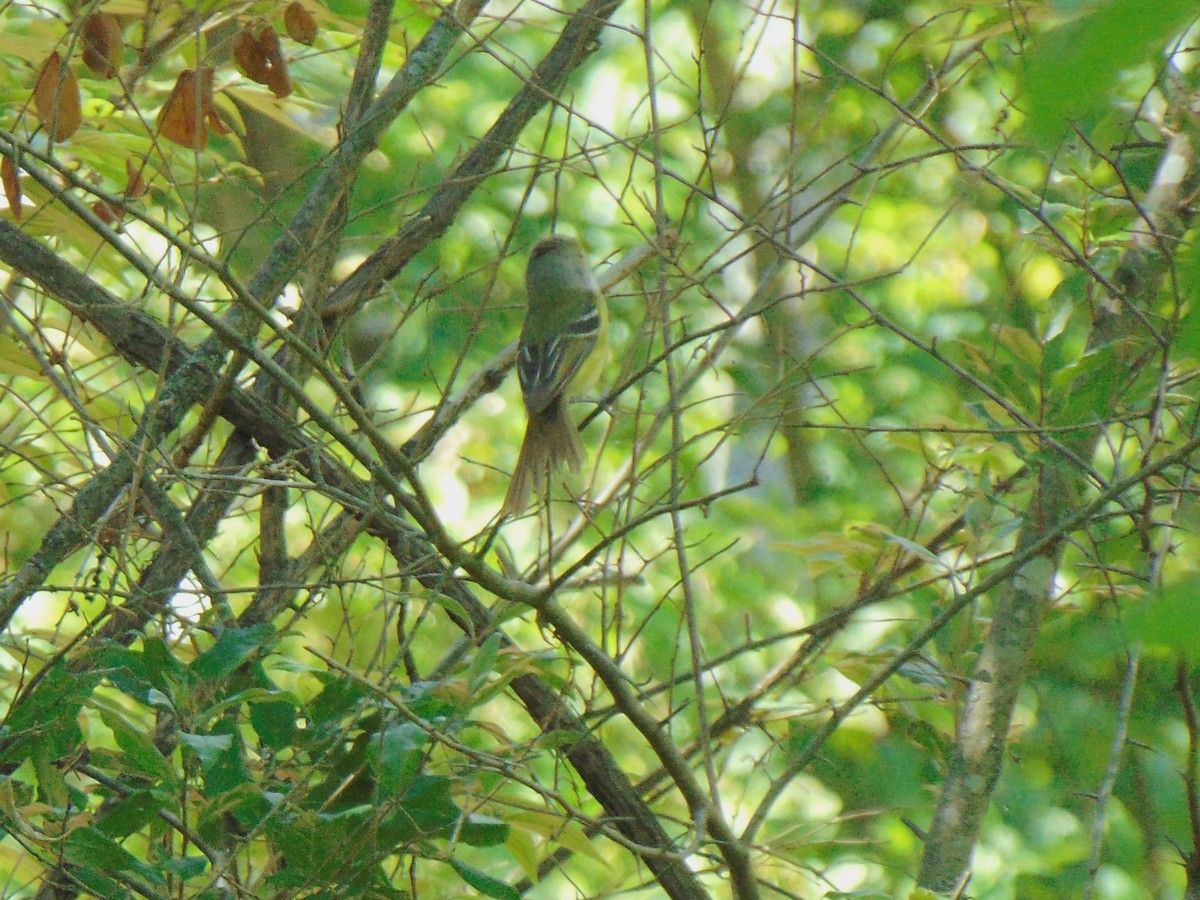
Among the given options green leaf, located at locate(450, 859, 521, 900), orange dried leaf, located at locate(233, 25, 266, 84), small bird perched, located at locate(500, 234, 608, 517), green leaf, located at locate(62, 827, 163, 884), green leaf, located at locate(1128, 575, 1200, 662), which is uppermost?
small bird perched, located at locate(500, 234, 608, 517)

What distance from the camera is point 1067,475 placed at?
271cm

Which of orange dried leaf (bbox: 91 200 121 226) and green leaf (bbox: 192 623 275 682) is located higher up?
orange dried leaf (bbox: 91 200 121 226)

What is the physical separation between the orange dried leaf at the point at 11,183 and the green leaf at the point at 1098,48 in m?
2.25

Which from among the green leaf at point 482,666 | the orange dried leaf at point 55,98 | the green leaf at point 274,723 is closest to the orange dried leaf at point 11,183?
the orange dried leaf at point 55,98

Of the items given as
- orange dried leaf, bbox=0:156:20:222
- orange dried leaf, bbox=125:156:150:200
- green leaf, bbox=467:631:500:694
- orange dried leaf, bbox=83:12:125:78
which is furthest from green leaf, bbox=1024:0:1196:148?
orange dried leaf, bbox=83:12:125:78

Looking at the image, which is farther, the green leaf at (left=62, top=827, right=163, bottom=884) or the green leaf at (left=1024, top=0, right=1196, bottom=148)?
the green leaf at (left=62, top=827, right=163, bottom=884)

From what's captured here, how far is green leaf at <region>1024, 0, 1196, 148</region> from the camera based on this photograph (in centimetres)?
56

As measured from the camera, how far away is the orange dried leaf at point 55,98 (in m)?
2.37

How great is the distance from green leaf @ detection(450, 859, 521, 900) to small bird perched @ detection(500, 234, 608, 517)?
178 centimetres

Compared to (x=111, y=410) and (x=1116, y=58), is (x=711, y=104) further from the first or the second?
(x=1116, y=58)

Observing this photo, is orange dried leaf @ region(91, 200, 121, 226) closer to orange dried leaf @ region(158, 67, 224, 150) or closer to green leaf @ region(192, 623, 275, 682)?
orange dried leaf @ region(158, 67, 224, 150)

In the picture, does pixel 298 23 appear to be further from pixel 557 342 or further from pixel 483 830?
pixel 557 342

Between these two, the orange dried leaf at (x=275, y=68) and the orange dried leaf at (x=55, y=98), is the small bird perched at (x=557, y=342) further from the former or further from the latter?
the orange dried leaf at (x=55, y=98)

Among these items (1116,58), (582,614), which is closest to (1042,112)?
(1116,58)
